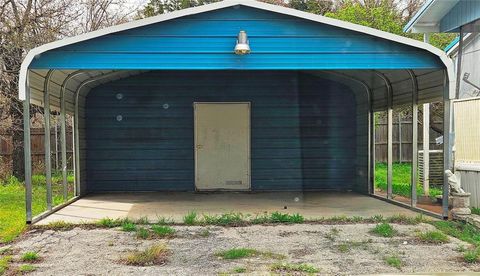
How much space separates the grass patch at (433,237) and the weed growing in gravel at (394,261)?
3.43 ft

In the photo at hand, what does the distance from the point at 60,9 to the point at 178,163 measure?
486 cm

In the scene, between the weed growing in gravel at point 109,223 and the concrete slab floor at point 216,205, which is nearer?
the weed growing in gravel at point 109,223

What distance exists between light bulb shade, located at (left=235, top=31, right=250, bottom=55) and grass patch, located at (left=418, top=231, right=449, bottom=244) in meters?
3.18

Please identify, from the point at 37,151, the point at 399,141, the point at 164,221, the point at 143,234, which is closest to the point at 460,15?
the point at 164,221

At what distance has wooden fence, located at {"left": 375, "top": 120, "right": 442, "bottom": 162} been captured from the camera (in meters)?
16.7

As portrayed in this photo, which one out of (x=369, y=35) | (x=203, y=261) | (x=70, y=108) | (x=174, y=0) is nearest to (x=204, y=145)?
(x=70, y=108)

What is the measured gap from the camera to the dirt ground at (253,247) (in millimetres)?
5125

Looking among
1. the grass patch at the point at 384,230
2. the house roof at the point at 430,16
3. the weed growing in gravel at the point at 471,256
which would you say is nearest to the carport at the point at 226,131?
the house roof at the point at 430,16

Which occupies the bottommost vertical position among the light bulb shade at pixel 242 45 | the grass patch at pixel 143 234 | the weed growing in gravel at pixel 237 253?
the weed growing in gravel at pixel 237 253

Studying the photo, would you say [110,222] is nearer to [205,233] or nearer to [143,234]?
[143,234]

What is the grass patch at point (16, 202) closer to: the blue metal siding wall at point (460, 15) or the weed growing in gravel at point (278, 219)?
the weed growing in gravel at point (278, 219)

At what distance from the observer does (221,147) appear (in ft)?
Answer: 37.2

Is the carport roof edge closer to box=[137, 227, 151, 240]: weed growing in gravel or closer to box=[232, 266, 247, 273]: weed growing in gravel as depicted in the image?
box=[137, 227, 151, 240]: weed growing in gravel

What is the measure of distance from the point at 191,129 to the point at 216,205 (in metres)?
2.50
